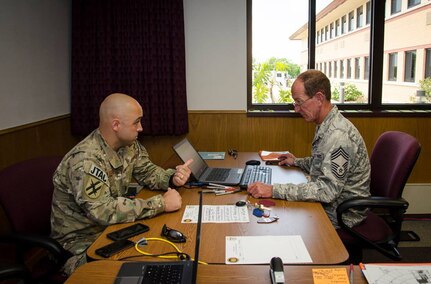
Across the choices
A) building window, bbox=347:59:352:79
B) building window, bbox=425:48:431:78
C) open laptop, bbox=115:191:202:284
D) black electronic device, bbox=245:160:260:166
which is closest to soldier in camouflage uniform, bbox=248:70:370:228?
black electronic device, bbox=245:160:260:166

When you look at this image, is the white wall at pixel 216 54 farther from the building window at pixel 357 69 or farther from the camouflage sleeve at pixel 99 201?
the camouflage sleeve at pixel 99 201

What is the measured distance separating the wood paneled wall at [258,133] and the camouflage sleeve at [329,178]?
165 cm

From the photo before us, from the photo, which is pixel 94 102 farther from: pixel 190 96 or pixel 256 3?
pixel 256 3

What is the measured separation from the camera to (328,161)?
1851 millimetres

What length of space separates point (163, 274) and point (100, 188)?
628 mm

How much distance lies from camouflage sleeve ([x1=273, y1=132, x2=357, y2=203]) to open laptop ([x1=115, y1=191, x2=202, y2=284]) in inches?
30.7

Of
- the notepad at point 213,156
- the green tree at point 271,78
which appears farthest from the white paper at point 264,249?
the green tree at point 271,78

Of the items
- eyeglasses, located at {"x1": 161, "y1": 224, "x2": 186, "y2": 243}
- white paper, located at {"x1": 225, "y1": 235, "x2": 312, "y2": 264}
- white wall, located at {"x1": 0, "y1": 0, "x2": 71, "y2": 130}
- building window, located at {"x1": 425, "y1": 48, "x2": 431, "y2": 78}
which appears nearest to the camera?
white paper, located at {"x1": 225, "y1": 235, "x2": 312, "y2": 264}

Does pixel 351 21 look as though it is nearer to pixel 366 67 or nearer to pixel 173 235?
pixel 366 67

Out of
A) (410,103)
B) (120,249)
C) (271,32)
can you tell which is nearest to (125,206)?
(120,249)

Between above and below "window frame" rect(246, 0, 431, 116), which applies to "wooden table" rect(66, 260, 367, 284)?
below

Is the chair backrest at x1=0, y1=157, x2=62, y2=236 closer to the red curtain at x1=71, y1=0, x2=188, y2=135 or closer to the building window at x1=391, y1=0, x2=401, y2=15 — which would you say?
the red curtain at x1=71, y1=0, x2=188, y2=135

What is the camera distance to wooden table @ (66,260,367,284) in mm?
1114

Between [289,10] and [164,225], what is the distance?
272 cm
